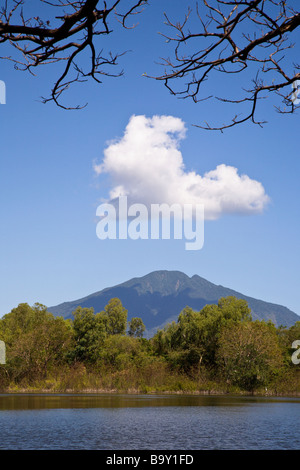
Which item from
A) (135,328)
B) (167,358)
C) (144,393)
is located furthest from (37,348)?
(135,328)

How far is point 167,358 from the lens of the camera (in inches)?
2566

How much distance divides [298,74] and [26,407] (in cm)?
3616

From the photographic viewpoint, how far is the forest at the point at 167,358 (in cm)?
5591

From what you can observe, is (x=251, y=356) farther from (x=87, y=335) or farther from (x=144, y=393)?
(x=87, y=335)

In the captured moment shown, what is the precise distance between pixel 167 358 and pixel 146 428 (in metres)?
40.2

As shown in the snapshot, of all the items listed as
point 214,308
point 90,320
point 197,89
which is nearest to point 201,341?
point 214,308

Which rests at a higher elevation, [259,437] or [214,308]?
[214,308]

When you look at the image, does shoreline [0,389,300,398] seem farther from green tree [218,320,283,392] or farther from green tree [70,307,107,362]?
green tree [70,307,107,362]

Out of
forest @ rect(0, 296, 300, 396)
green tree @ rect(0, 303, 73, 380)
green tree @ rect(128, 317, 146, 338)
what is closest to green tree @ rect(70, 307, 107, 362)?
forest @ rect(0, 296, 300, 396)

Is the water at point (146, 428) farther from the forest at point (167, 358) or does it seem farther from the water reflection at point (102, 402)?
the forest at point (167, 358)

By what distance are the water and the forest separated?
19.0m

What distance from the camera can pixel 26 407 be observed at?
3734 cm

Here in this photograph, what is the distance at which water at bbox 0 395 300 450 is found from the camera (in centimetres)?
2022
